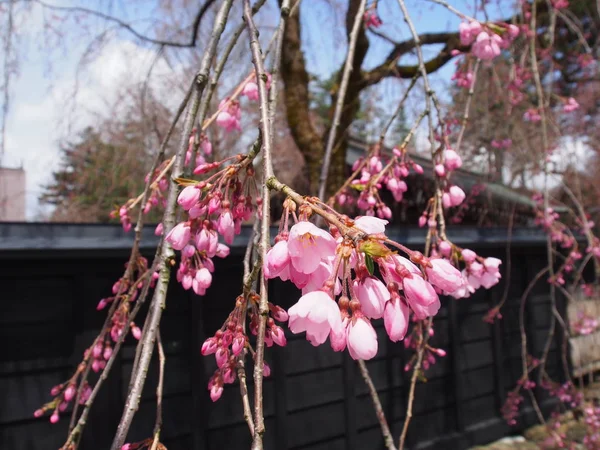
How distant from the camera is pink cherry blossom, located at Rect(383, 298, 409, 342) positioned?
21.5 inches

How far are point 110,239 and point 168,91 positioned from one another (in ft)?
12.4

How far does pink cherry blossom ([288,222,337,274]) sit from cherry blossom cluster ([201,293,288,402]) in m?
0.16

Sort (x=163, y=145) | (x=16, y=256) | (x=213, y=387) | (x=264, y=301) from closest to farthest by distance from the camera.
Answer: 1. (x=264, y=301)
2. (x=213, y=387)
3. (x=163, y=145)
4. (x=16, y=256)

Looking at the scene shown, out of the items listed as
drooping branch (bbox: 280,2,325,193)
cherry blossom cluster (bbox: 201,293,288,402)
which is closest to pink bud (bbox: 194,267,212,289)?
cherry blossom cluster (bbox: 201,293,288,402)

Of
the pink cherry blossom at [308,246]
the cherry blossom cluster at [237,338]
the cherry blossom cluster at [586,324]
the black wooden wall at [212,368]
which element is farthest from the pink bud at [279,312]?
the cherry blossom cluster at [586,324]

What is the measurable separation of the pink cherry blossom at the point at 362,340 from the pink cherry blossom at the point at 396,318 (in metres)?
0.04

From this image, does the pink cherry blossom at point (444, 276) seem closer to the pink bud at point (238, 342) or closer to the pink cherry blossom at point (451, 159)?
the pink bud at point (238, 342)

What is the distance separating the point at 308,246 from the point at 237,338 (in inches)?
9.4

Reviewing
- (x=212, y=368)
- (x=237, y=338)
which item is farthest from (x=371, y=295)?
(x=212, y=368)


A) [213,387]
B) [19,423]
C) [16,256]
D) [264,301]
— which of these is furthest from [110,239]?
[264,301]

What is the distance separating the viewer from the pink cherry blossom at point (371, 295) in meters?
0.55

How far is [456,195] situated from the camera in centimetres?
133

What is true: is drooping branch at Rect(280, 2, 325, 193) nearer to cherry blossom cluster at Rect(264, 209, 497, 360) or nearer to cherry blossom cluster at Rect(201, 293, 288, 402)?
cherry blossom cluster at Rect(201, 293, 288, 402)

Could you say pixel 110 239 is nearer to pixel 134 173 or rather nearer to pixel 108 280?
pixel 108 280
